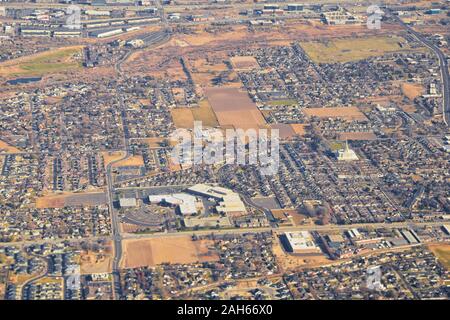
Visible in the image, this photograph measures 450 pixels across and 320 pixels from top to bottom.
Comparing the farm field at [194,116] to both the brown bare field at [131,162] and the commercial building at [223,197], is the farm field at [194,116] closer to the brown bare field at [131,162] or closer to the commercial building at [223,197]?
the brown bare field at [131,162]

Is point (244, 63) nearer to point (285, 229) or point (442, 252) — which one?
point (285, 229)

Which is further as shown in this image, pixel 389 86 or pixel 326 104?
pixel 389 86

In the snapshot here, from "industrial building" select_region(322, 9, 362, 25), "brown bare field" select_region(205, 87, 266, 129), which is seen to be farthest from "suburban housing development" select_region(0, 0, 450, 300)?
"industrial building" select_region(322, 9, 362, 25)

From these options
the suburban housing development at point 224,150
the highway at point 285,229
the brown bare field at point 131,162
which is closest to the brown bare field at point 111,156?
the suburban housing development at point 224,150

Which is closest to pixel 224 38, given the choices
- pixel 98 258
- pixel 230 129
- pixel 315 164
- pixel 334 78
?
pixel 334 78

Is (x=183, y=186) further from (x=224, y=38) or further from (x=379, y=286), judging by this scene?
(x=224, y=38)

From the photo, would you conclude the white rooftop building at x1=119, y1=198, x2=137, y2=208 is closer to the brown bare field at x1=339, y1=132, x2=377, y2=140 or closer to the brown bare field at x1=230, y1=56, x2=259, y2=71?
the brown bare field at x1=339, y1=132, x2=377, y2=140
